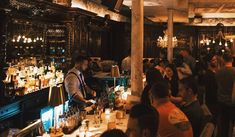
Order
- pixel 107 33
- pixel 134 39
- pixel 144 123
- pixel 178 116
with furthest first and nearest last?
pixel 107 33
pixel 134 39
pixel 178 116
pixel 144 123

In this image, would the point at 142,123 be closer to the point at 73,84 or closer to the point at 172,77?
the point at 73,84

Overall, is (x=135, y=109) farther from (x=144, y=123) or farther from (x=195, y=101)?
(x=195, y=101)

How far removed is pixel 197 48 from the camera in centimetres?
2027

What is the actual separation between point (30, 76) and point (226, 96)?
3.99 meters

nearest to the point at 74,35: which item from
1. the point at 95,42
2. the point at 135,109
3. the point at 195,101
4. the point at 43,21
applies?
the point at 43,21

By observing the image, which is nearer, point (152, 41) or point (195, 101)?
point (195, 101)

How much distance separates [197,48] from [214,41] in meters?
1.04

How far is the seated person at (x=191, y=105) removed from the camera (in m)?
3.86

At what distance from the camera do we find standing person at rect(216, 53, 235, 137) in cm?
Result: 650

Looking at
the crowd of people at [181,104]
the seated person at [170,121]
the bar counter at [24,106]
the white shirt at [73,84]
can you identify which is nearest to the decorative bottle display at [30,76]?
the bar counter at [24,106]

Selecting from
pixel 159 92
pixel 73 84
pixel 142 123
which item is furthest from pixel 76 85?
pixel 142 123

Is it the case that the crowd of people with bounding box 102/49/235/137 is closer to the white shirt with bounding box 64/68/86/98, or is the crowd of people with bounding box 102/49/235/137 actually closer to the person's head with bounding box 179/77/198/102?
the person's head with bounding box 179/77/198/102

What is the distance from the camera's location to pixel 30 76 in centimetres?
724

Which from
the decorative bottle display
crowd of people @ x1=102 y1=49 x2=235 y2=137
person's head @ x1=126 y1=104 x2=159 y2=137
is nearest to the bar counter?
the decorative bottle display
